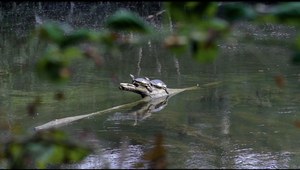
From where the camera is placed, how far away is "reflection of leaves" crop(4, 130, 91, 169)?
34.7 inches

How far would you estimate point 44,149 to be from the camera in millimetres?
887

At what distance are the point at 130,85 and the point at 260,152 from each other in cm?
203

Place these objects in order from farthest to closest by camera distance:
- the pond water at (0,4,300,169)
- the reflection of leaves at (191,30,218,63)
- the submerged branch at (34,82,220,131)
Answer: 1. the submerged branch at (34,82,220,131)
2. the pond water at (0,4,300,169)
3. the reflection of leaves at (191,30,218,63)

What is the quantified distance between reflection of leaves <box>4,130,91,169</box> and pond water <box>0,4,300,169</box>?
1.19 m

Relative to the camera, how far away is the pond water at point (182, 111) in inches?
159

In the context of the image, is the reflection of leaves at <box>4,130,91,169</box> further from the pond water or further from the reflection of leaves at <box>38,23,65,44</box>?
the pond water

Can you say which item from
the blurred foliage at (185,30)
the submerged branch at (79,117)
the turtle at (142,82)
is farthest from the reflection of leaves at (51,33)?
the turtle at (142,82)

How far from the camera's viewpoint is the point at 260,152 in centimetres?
412

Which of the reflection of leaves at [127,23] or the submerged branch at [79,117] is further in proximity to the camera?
A: the submerged branch at [79,117]

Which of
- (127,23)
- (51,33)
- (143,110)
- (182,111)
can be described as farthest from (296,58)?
(143,110)

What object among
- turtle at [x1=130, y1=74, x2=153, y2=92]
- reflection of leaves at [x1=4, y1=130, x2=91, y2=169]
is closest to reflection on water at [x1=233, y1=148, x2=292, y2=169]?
turtle at [x1=130, y1=74, x2=153, y2=92]

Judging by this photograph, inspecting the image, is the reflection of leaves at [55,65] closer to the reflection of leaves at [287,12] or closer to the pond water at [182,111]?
the reflection of leaves at [287,12]

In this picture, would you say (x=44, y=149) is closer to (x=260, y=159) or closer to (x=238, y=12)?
(x=238, y=12)

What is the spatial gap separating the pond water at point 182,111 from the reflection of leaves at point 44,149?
1187 millimetres
